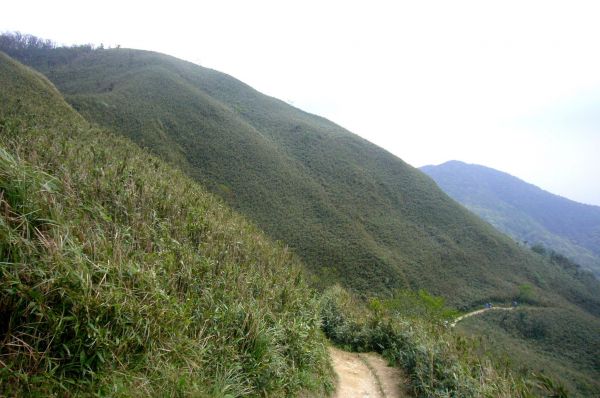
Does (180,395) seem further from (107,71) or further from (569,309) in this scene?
(107,71)

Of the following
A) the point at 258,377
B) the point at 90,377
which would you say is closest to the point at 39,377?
the point at 90,377

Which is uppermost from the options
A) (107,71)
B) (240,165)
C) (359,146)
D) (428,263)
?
(359,146)

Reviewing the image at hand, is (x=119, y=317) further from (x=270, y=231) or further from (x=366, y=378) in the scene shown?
(x=270, y=231)

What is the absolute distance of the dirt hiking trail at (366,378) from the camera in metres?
6.01

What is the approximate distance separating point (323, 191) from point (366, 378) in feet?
157

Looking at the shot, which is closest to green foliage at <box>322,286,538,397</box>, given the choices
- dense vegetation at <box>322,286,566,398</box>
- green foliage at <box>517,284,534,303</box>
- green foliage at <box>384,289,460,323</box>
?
dense vegetation at <box>322,286,566,398</box>

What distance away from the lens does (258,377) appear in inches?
157

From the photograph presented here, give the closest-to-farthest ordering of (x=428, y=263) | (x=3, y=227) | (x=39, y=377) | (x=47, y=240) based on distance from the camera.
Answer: (x=39, y=377)
(x=3, y=227)
(x=47, y=240)
(x=428, y=263)

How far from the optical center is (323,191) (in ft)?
178

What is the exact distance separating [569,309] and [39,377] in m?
65.0

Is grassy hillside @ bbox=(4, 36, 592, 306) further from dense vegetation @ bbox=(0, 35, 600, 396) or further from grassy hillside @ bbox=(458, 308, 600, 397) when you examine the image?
grassy hillside @ bbox=(458, 308, 600, 397)

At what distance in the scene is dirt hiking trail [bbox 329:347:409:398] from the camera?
6.01 meters

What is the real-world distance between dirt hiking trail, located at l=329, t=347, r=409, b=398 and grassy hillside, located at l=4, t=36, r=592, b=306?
20487 millimetres

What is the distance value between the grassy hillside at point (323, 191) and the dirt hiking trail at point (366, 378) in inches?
807
